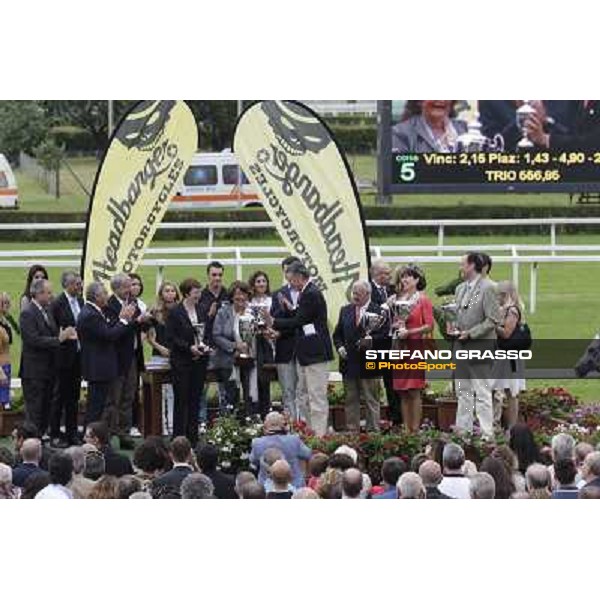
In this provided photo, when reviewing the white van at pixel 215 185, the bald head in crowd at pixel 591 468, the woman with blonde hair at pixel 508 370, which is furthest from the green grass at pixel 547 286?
the bald head in crowd at pixel 591 468

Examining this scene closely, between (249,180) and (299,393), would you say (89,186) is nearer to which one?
(249,180)

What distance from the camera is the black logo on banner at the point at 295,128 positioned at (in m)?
15.4

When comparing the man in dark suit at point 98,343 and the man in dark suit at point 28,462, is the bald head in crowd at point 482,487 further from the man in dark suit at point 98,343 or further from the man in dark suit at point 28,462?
the man in dark suit at point 98,343

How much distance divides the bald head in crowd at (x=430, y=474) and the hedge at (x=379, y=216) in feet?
12.5

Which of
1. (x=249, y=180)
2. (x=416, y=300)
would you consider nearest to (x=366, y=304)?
(x=416, y=300)

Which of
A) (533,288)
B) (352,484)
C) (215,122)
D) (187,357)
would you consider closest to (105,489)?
(352,484)

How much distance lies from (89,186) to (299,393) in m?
2.11

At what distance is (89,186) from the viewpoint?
15547 millimetres

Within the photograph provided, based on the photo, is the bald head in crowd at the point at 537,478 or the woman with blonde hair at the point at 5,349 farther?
the woman with blonde hair at the point at 5,349

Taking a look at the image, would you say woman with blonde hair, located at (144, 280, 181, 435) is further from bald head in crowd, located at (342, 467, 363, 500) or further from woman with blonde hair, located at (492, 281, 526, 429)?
bald head in crowd, located at (342, 467, 363, 500)

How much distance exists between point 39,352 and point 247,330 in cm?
150

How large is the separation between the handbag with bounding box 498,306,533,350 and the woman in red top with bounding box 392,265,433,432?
525mm

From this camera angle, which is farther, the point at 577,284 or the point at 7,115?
the point at 577,284

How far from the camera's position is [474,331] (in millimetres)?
15062
